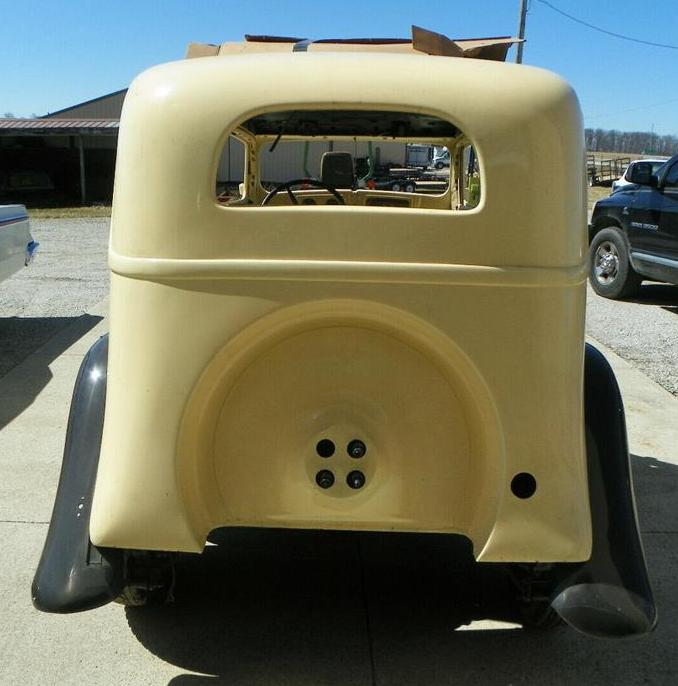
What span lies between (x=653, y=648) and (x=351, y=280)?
69.0 inches

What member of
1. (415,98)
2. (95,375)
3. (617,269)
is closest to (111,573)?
(95,375)

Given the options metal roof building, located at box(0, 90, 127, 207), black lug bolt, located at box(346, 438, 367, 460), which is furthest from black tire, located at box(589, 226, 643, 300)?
metal roof building, located at box(0, 90, 127, 207)

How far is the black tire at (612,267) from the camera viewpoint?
9.51 meters

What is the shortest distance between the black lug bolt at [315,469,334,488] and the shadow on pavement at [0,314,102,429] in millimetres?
3257

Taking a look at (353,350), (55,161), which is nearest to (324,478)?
(353,350)

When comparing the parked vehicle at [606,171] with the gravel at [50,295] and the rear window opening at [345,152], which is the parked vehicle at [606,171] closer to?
the gravel at [50,295]

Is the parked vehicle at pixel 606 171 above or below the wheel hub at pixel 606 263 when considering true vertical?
above

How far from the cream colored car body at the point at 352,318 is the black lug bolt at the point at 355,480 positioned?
19 mm

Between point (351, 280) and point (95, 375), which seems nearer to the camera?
point (351, 280)

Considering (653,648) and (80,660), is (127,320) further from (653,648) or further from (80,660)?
(653,648)

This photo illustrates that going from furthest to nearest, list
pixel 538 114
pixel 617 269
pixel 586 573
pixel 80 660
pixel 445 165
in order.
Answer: pixel 445 165
pixel 617 269
pixel 80 660
pixel 586 573
pixel 538 114

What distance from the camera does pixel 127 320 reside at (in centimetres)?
230

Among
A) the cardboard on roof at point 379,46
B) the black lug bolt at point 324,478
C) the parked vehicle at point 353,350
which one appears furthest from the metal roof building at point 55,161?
the black lug bolt at point 324,478

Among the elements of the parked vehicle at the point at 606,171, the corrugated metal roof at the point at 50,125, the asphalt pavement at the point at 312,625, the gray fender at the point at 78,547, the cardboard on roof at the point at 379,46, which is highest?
the corrugated metal roof at the point at 50,125
